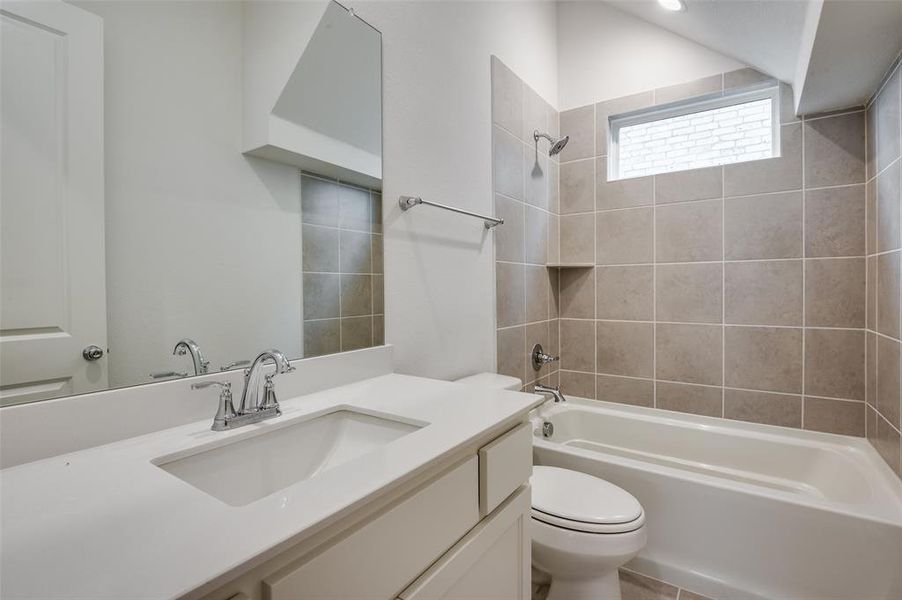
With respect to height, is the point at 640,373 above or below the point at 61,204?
below

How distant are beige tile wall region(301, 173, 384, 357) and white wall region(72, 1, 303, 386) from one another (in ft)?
0.28

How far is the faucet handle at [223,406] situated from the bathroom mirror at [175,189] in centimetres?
5

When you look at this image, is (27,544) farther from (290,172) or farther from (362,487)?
(290,172)

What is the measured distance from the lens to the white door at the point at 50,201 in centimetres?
71

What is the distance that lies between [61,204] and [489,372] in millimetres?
1568

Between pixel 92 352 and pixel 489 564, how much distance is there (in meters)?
0.88

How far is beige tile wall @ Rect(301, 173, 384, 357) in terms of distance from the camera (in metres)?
1.21

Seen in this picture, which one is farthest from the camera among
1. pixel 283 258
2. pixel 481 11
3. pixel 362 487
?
pixel 481 11

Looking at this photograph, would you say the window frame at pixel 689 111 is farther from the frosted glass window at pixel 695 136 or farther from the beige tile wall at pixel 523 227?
the beige tile wall at pixel 523 227

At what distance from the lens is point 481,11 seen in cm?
196

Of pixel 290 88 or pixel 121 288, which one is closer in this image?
pixel 121 288

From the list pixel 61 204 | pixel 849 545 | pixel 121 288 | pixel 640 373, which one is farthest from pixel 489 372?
pixel 61 204

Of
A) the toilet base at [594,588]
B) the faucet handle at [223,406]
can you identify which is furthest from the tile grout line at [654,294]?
the faucet handle at [223,406]

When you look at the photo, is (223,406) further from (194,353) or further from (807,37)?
(807,37)
